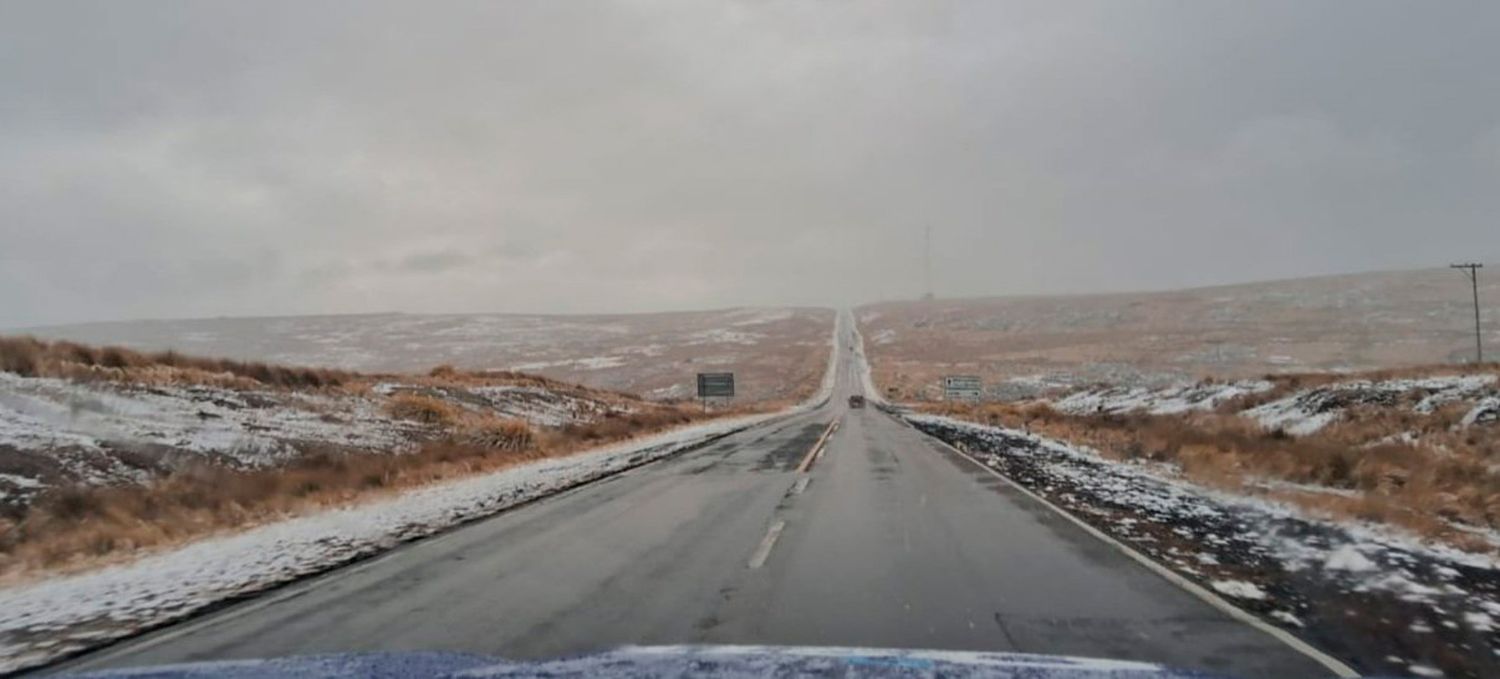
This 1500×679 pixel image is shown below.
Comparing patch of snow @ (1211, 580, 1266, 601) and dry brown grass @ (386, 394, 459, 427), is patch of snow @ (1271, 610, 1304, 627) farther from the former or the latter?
dry brown grass @ (386, 394, 459, 427)

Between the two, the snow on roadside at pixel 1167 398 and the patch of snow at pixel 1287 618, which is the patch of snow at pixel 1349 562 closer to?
the patch of snow at pixel 1287 618

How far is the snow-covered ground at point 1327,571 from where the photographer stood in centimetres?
602

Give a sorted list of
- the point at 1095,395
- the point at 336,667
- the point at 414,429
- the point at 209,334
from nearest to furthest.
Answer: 1. the point at 336,667
2. the point at 414,429
3. the point at 1095,395
4. the point at 209,334

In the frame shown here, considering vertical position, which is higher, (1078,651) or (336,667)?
(336,667)

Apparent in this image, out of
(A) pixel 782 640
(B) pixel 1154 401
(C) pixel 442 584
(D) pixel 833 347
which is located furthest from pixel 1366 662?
(D) pixel 833 347

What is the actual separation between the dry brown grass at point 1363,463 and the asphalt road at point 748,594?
446 centimetres

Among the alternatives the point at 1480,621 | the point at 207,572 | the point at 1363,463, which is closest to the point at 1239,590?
the point at 1480,621

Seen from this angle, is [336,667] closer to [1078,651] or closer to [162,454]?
[1078,651]

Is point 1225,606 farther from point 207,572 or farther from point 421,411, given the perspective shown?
point 421,411

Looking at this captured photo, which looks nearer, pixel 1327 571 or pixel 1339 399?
pixel 1327 571

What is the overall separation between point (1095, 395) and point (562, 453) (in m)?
38.2

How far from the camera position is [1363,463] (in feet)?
55.3

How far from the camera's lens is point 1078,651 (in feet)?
19.1

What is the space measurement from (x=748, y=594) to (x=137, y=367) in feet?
80.3
